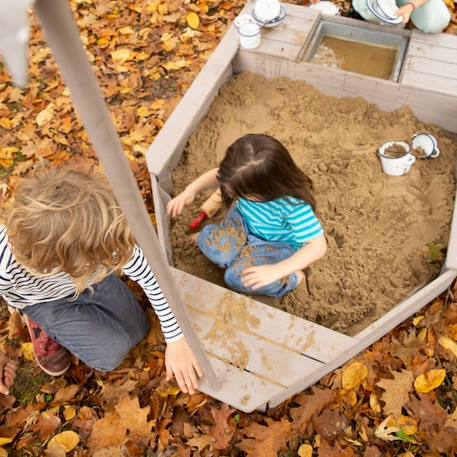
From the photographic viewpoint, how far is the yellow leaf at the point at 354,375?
86.4 inches

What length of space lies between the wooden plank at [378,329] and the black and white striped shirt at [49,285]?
0.56m

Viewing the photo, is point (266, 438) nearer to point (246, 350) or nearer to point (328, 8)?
point (246, 350)

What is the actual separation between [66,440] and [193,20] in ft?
9.88

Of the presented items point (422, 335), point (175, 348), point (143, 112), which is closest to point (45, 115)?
point (143, 112)

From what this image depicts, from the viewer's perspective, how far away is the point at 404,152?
2639mm

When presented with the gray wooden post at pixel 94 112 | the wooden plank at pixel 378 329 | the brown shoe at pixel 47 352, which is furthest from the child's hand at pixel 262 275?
the brown shoe at pixel 47 352

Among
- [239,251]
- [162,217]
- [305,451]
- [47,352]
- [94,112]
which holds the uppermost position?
[94,112]

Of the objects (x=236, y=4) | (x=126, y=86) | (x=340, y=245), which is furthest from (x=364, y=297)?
(x=236, y=4)

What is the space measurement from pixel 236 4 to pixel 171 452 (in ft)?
10.5

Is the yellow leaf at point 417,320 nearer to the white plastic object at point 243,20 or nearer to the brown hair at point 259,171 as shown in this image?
the brown hair at point 259,171

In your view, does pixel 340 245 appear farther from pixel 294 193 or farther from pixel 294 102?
pixel 294 102

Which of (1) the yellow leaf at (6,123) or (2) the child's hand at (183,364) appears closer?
(2) the child's hand at (183,364)

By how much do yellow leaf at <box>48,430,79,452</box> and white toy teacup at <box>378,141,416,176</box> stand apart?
6.68 feet

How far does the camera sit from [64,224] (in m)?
1.55
